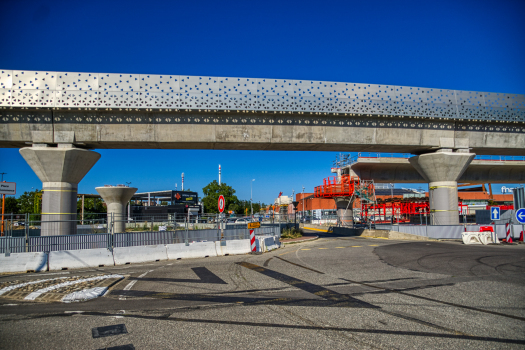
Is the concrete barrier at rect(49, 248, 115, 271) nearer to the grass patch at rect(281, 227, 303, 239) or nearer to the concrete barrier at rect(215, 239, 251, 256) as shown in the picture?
the concrete barrier at rect(215, 239, 251, 256)

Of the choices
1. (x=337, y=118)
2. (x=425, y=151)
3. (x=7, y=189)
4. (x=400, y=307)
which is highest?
(x=337, y=118)

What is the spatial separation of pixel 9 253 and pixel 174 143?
949 centimetres

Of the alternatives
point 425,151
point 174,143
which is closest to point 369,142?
point 425,151

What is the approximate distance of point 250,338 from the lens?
505 centimetres

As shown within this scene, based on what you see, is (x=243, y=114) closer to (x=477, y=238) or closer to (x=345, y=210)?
(x=477, y=238)

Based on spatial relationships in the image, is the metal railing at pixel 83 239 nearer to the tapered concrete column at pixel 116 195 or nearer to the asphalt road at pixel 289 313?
the asphalt road at pixel 289 313

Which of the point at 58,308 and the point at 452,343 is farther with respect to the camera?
the point at 58,308

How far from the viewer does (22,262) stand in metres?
12.6

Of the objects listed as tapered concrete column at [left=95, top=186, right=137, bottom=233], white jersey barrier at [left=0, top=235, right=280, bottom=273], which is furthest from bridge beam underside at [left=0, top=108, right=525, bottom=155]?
tapered concrete column at [left=95, top=186, right=137, bottom=233]

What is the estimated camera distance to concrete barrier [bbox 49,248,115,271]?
13107 mm

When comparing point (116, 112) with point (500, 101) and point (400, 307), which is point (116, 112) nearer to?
point (400, 307)

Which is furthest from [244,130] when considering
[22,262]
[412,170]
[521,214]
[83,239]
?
[412,170]

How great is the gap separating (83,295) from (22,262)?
21.6 feet

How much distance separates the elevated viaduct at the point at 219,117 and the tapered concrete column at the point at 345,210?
1618cm
